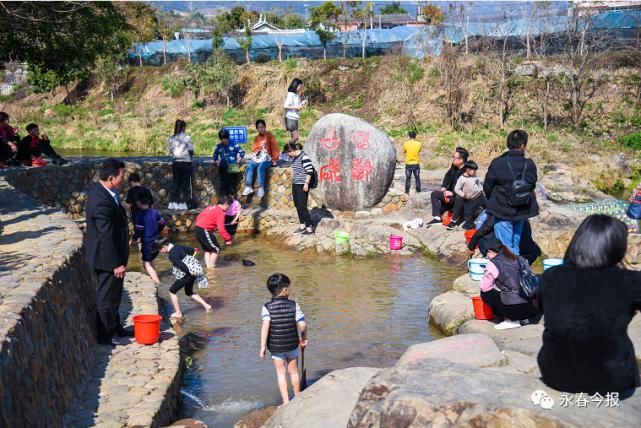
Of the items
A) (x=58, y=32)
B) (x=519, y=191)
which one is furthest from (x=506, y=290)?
(x=58, y=32)

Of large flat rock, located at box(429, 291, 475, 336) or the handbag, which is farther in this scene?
large flat rock, located at box(429, 291, 475, 336)

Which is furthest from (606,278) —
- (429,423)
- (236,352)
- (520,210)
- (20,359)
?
(236,352)

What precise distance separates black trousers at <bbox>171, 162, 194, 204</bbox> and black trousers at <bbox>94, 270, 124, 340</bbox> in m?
9.18

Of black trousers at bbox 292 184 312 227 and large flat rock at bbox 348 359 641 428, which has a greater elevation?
large flat rock at bbox 348 359 641 428

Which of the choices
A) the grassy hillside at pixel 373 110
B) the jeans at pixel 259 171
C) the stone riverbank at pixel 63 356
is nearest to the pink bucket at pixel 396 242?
the jeans at pixel 259 171

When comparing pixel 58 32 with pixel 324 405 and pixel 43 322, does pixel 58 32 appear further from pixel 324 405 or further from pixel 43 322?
pixel 324 405

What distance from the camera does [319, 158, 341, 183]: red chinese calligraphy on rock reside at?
16.8 meters

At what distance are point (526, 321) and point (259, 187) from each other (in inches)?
381

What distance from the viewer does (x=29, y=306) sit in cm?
601

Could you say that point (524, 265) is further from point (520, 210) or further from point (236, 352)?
point (236, 352)

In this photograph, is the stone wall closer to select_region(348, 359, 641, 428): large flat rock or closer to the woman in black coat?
select_region(348, 359, 641, 428): large flat rock

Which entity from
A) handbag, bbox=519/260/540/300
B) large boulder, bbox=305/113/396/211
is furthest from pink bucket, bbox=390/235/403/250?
handbag, bbox=519/260/540/300

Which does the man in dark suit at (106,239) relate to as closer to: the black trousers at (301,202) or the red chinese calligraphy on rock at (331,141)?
the black trousers at (301,202)

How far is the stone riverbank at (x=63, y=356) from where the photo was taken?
543cm
